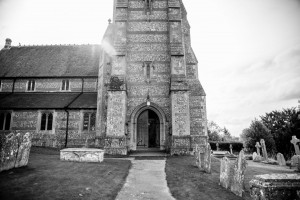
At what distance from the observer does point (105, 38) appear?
18.9 meters

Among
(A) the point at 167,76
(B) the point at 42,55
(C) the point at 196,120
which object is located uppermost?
(B) the point at 42,55

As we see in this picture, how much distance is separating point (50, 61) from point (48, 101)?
6749 mm

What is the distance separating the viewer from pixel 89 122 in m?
18.9

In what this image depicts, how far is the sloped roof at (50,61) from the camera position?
2227 cm

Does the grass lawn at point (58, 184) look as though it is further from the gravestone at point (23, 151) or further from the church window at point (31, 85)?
the church window at point (31, 85)

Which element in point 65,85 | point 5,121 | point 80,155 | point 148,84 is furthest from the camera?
point 65,85

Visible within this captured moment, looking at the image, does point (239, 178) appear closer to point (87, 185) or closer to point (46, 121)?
point (87, 185)

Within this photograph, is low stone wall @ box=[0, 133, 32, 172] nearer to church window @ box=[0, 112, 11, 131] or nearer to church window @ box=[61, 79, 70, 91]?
church window @ box=[0, 112, 11, 131]

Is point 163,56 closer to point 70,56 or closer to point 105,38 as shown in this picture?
point 105,38

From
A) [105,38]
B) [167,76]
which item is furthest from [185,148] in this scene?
[105,38]

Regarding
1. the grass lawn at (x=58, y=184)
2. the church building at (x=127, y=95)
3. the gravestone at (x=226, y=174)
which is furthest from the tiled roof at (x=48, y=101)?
the gravestone at (x=226, y=174)

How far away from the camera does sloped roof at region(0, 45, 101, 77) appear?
2227 centimetres

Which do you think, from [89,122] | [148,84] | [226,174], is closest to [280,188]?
[226,174]

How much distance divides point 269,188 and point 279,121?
79.0ft
